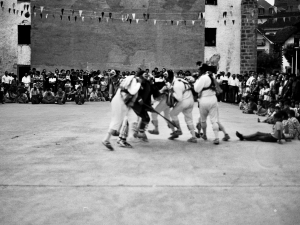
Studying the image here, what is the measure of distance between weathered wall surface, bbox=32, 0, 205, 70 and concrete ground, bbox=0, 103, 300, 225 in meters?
20.7

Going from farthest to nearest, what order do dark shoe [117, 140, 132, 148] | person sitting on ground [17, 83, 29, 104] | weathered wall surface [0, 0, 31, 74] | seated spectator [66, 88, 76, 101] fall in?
weathered wall surface [0, 0, 31, 74] < seated spectator [66, 88, 76, 101] < person sitting on ground [17, 83, 29, 104] < dark shoe [117, 140, 132, 148]

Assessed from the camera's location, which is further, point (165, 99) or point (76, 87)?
point (76, 87)

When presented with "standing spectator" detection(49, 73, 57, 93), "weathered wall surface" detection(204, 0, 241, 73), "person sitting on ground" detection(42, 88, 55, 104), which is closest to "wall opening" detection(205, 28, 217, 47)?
"weathered wall surface" detection(204, 0, 241, 73)

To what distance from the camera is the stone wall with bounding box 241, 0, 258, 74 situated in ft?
109

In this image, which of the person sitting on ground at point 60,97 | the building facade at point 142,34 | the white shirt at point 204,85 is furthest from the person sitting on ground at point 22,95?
the white shirt at point 204,85

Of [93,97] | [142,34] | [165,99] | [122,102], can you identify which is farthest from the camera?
[142,34]

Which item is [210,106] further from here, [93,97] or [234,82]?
[93,97]

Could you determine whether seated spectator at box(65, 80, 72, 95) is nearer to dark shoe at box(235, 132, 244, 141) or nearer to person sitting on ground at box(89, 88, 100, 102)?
person sitting on ground at box(89, 88, 100, 102)

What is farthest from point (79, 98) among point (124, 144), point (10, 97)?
point (124, 144)

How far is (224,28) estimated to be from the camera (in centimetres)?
3338

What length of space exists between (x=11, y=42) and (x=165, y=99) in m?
22.7

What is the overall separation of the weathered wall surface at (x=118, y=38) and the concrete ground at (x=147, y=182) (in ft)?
68.0

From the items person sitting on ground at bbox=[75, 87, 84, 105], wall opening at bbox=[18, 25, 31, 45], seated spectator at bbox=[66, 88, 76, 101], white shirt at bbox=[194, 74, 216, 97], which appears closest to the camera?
white shirt at bbox=[194, 74, 216, 97]

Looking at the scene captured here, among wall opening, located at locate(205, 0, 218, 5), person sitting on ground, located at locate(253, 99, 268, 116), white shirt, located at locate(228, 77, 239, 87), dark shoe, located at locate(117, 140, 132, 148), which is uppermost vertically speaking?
wall opening, located at locate(205, 0, 218, 5)
